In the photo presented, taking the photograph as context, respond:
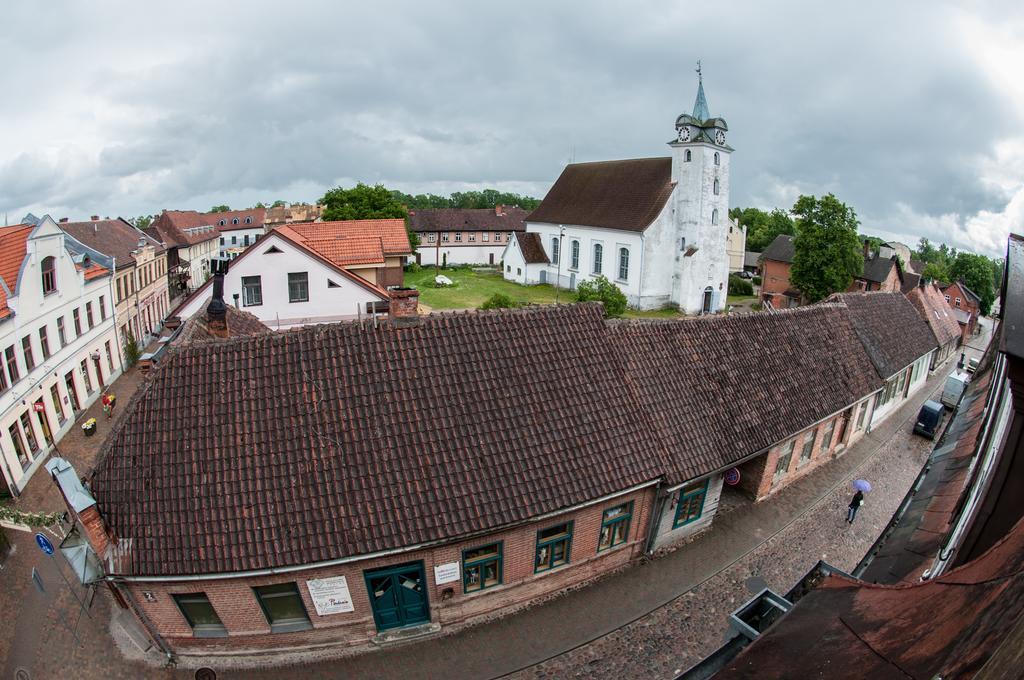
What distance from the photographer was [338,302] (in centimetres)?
2317

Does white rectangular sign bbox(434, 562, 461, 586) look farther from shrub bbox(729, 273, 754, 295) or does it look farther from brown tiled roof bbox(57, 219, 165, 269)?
shrub bbox(729, 273, 754, 295)

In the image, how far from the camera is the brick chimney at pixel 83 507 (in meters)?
8.36

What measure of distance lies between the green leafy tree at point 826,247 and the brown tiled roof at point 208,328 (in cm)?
4087

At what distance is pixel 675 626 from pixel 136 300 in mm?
37003

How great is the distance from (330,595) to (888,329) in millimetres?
23561

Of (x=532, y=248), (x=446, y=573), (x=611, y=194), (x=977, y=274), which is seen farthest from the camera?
(x=977, y=274)

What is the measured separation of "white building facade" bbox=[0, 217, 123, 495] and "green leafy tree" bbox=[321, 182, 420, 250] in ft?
93.5

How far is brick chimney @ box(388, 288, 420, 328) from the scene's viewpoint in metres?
11.7

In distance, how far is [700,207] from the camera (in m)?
41.0

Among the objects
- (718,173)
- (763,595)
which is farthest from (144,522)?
(718,173)

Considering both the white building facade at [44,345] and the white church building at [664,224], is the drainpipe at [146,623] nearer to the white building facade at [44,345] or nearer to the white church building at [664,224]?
the white building facade at [44,345]

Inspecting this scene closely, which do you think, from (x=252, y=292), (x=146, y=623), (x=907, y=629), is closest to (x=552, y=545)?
(x=146, y=623)

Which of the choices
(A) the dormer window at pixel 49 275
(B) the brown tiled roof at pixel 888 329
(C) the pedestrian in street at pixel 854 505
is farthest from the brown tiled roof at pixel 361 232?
(C) the pedestrian in street at pixel 854 505

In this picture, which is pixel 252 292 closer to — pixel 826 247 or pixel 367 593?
pixel 367 593
